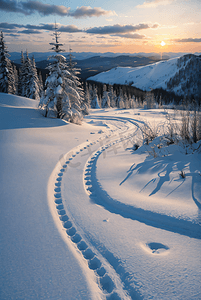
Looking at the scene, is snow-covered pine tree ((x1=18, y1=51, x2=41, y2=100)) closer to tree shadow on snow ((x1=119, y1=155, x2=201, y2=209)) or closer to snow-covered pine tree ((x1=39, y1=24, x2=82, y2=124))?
snow-covered pine tree ((x1=39, y1=24, x2=82, y2=124))

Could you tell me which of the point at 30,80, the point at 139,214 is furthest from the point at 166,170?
the point at 30,80

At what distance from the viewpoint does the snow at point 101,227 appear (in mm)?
1919

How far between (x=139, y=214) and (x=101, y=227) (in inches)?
30.6

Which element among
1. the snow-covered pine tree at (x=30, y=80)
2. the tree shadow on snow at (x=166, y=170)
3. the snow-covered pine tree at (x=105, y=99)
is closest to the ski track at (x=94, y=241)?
the tree shadow on snow at (x=166, y=170)

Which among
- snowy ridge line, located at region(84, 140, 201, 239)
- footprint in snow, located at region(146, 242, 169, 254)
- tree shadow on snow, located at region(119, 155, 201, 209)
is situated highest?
tree shadow on snow, located at region(119, 155, 201, 209)

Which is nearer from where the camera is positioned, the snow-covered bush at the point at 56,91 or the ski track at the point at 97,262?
the ski track at the point at 97,262

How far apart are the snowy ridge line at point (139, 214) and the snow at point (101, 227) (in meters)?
0.02

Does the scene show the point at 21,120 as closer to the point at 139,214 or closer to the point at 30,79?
the point at 139,214

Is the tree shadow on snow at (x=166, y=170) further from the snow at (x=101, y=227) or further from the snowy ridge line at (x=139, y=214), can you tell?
the snowy ridge line at (x=139, y=214)

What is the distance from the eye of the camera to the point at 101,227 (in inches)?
111

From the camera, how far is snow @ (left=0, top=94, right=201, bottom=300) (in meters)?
1.92

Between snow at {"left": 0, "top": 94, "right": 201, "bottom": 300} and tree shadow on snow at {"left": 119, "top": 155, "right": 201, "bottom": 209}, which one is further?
tree shadow on snow at {"left": 119, "top": 155, "right": 201, "bottom": 209}

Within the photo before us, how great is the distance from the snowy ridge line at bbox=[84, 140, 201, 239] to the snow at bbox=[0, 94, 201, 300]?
2 centimetres

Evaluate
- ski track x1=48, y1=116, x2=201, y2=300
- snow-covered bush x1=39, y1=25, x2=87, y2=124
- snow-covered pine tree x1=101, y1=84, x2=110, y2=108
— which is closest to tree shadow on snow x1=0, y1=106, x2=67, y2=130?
snow-covered bush x1=39, y1=25, x2=87, y2=124
